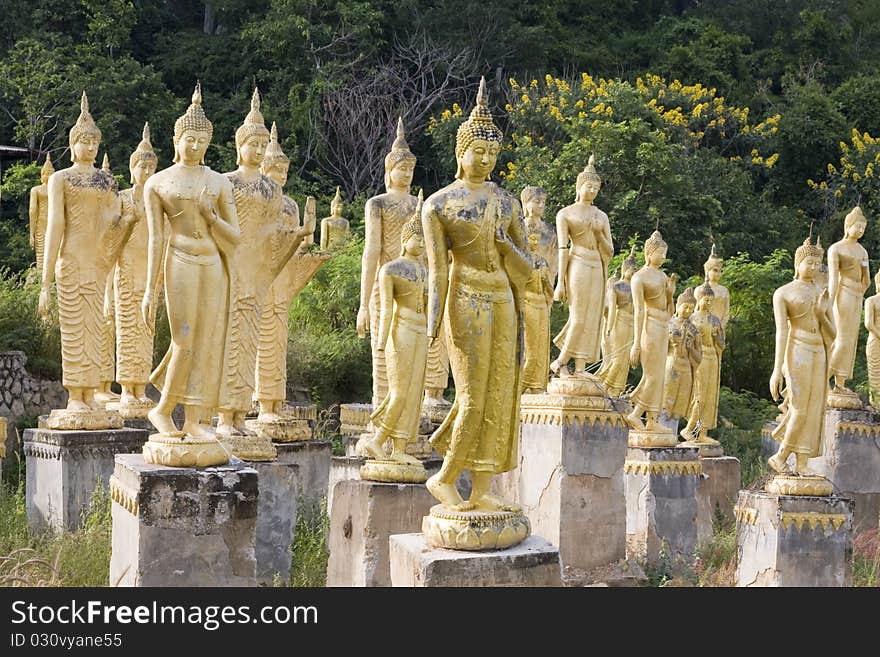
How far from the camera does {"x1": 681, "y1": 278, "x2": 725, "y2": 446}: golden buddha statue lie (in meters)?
12.8

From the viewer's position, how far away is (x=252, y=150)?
27.9 feet

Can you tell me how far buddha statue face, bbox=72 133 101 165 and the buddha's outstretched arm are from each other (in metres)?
4.31

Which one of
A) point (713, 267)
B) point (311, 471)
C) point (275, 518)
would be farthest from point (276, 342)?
point (713, 267)

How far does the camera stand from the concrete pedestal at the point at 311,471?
10.1m

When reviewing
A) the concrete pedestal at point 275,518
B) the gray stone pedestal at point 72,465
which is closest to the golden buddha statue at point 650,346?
the concrete pedestal at point 275,518

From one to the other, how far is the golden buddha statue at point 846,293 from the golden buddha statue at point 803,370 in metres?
3.84

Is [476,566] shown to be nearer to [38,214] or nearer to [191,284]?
[191,284]

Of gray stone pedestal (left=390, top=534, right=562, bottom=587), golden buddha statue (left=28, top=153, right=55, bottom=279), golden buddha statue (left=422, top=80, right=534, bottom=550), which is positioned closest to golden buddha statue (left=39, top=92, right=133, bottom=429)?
golden buddha statue (left=28, top=153, right=55, bottom=279)

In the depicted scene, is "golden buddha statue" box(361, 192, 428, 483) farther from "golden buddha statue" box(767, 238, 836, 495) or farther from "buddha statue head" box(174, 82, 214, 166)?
"golden buddha statue" box(767, 238, 836, 495)

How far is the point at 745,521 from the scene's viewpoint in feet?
29.7

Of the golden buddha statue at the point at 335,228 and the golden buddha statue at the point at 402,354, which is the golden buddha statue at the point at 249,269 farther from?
the golden buddha statue at the point at 335,228

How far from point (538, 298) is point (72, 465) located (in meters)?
3.58
